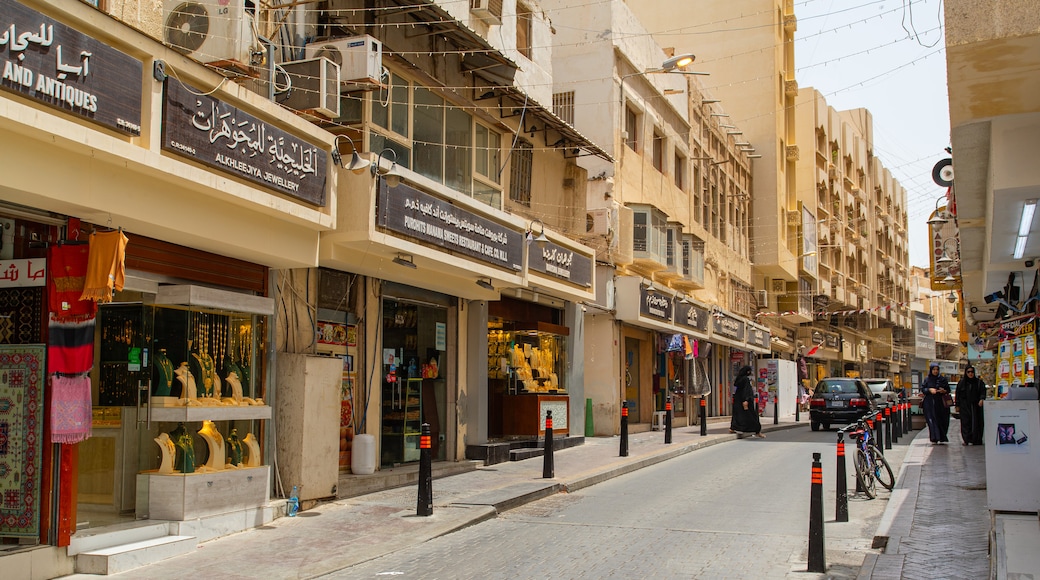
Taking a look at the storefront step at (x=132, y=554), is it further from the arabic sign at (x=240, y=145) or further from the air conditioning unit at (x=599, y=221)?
the air conditioning unit at (x=599, y=221)

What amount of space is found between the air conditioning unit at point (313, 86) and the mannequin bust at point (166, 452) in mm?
4377

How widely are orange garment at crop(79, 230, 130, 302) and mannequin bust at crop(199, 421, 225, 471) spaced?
2.65 m

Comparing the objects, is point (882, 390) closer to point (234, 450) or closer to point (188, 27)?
point (234, 450)

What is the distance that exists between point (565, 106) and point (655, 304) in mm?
6524

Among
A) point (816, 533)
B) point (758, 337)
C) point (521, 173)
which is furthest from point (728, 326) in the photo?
point (816, 533)

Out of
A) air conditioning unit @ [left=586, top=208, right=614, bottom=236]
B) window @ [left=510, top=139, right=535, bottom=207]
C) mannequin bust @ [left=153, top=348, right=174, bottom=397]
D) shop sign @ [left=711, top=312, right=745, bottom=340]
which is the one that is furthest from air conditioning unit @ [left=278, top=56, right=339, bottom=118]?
shop sign @ [left=711, top=312, right=745, bottom=340]

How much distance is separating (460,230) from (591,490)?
471 centimetres

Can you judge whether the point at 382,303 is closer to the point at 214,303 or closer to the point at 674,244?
the point at 214,303

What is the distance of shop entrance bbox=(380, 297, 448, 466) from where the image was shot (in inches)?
592

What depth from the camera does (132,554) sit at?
855 centimetres

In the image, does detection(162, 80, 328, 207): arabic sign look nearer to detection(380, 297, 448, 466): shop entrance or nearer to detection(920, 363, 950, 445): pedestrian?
detection(380, 297, 448, 466): shop entrance

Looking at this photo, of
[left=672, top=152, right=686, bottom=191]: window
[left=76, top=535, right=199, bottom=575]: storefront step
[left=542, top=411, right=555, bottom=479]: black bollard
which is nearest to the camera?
[left=76, top=535, right=199, bottom=575]: storefront step

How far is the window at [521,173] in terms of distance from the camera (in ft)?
64.0

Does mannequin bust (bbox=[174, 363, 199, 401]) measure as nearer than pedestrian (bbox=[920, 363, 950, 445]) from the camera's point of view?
Yes
